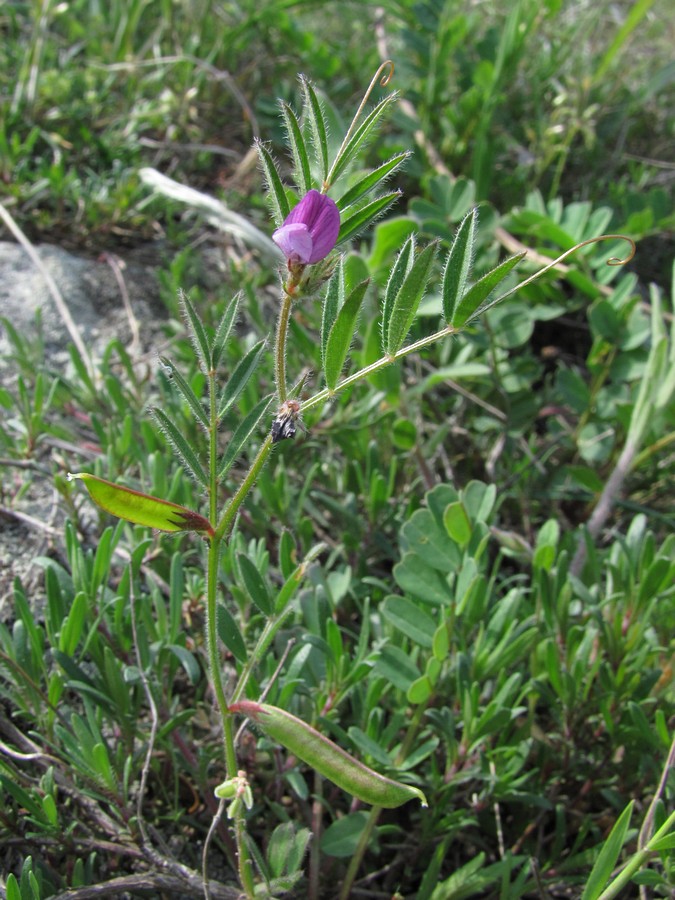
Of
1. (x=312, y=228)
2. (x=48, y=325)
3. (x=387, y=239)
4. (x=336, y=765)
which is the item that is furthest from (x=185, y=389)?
(x=48, y=325)

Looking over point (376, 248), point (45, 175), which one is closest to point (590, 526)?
point (376, 248)

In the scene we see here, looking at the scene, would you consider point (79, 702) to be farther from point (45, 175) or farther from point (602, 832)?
point (45, 175)

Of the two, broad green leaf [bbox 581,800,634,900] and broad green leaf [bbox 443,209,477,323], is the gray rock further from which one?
broad green leaf [bbox 581,800,634,900]

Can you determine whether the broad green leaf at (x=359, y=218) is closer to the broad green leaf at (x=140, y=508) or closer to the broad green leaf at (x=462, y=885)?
the broad green leaf at (x=140, y=508)

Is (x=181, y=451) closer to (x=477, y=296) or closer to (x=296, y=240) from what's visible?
(x=296, y=240)

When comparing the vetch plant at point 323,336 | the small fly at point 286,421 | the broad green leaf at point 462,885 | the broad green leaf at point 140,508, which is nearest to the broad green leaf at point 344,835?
the broad green leaf at point 462,885
